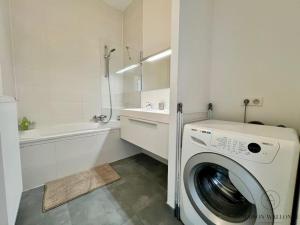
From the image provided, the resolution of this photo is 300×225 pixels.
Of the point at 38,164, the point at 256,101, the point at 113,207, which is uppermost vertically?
the point at 256,101

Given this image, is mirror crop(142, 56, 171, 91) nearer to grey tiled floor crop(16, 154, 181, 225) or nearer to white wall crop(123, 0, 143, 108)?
white wall crop(123, 0, 143, 108)

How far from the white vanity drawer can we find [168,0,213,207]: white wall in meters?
0.16

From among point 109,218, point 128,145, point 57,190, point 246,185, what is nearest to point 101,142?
point 128,145

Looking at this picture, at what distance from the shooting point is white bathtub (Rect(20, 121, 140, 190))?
1463 millimetres

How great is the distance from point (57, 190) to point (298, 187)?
6.23ft

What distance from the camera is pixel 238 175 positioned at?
0.72 m

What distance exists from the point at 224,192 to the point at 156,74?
162cm

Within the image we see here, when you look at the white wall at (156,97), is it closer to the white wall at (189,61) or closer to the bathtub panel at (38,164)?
the white wall at (189,61)

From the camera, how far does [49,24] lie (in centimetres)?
206

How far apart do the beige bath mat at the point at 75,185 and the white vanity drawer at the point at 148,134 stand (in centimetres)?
52

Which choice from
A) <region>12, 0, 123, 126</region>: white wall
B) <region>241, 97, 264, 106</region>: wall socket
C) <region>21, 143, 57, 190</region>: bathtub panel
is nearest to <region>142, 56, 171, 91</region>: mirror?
<region>12, 0, 123, 126</region>: white wall

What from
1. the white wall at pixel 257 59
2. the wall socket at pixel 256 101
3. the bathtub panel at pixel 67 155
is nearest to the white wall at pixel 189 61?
the white wall at pixel 257 59

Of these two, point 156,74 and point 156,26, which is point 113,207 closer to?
point 156,74

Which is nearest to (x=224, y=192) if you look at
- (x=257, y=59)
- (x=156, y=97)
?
(x=257, y=59)
